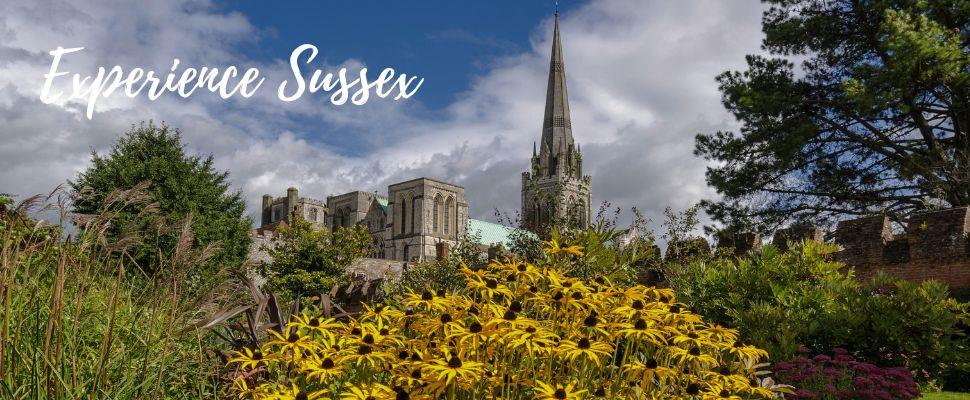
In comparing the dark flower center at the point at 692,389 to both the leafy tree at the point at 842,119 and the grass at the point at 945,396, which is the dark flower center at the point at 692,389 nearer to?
the grass at the point at 945,396

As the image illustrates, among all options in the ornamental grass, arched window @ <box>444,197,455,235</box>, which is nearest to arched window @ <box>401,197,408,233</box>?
arched window @ <box>444,197,455,235</box>

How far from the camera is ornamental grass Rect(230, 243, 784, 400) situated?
3088 mm

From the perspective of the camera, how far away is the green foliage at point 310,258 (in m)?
27.5

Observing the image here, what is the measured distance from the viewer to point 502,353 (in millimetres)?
3541

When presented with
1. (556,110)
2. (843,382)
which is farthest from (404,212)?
(843,382)

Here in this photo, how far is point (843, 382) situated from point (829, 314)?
1794mm

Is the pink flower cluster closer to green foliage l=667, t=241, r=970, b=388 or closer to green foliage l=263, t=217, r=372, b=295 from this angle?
green foliage l=667, t=241, r=970, b=388

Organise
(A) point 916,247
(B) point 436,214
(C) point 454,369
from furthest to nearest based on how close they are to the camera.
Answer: (B) point 436,214
(A) point 916,247
(C) point 454,369

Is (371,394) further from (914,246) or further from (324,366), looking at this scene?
(914,246)

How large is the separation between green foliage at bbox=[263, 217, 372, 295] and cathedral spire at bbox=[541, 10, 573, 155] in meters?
70.0

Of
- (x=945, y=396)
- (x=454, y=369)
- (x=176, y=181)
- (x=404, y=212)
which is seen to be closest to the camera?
(x=454, y=369)

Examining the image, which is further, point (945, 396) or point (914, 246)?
point (914, 246)

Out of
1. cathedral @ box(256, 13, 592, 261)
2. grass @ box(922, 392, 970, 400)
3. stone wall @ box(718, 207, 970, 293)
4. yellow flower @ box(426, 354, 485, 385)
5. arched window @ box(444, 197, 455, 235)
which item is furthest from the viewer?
arched window @ box(444, 197, 455, 235)

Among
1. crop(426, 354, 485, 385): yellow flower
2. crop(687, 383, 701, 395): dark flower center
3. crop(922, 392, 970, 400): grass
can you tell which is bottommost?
crop(922, 392, 970, 400): grass
